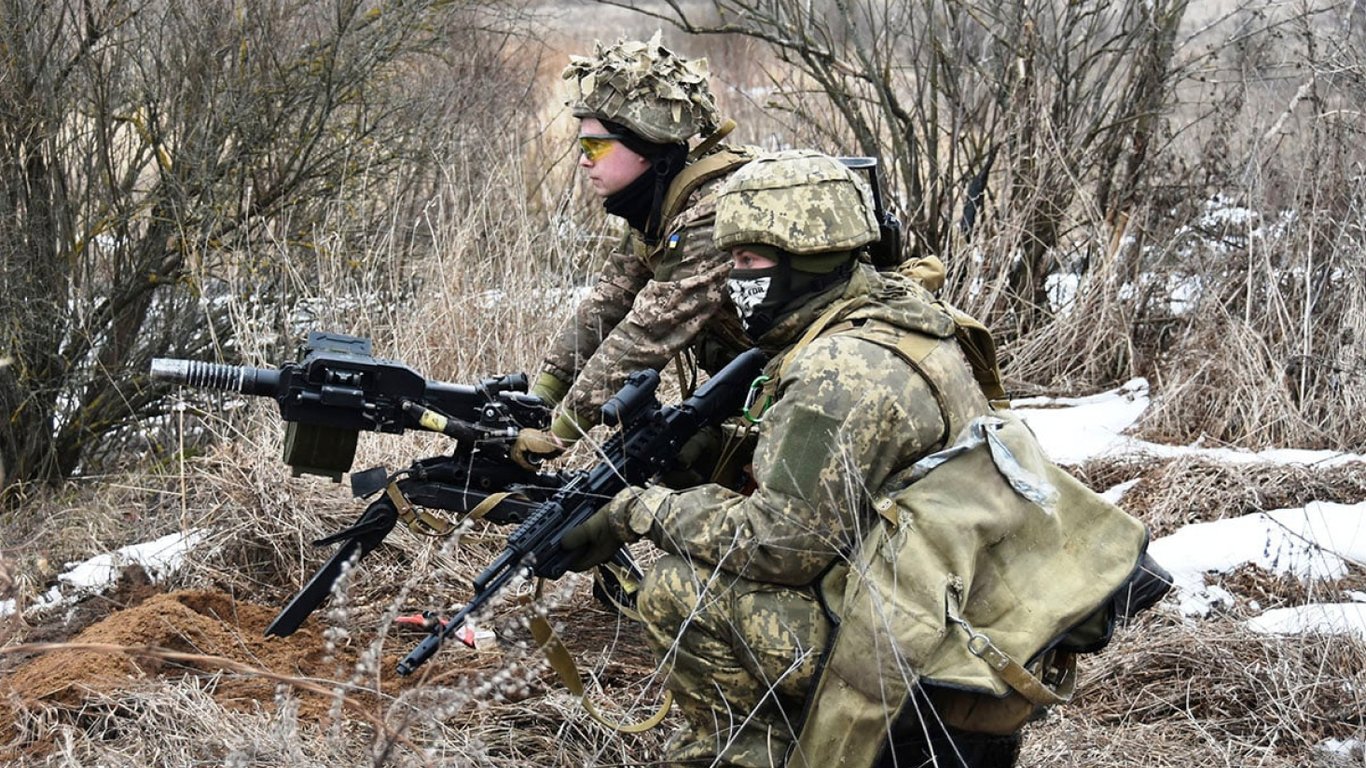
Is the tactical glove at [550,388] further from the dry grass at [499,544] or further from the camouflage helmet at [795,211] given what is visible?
the camouflage helmet at [795,211]

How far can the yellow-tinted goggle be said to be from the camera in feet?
14.8

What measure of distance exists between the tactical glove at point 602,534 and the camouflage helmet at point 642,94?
1.39m

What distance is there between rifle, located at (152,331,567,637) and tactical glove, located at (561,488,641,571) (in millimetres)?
286

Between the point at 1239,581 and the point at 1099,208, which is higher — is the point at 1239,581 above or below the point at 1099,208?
below

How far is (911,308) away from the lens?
327 centimetres

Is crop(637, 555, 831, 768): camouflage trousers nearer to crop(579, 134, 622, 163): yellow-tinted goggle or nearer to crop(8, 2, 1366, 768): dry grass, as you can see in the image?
crop(8, 2, 1366, 768): dry grass

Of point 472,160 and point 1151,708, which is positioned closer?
point 1151,708

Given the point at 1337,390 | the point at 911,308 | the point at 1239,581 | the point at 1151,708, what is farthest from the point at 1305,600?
the point at 911,308

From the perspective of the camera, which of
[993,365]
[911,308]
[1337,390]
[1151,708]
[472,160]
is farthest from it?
[472,160]

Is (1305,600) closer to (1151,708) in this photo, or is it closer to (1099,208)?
(1151,708)

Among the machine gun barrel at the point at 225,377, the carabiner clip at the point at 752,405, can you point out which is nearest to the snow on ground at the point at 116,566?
the machine gun barrel at the point at 225,377

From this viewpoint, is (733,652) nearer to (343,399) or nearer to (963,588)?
(963,588)

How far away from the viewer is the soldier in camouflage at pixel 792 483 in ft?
10.2

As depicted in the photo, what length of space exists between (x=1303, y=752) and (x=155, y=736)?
3.02m
